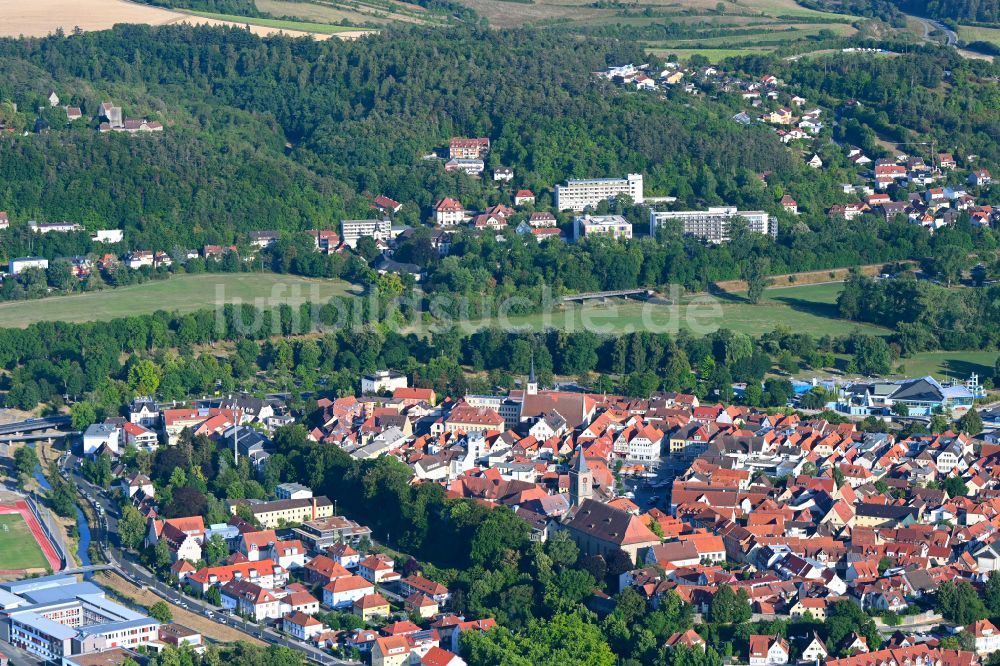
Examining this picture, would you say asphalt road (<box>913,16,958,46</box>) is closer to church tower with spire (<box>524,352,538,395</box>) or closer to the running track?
church tower with spire (<box>524,352,538,395</box>)

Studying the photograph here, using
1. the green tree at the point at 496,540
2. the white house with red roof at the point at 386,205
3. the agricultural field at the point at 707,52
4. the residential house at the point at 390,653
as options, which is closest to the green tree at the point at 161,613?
the residential house at the point at 390,653

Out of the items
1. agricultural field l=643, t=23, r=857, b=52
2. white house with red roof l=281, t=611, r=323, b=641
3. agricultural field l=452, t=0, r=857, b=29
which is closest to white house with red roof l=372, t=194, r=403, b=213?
agricultural field l=643, t=23, r=857, b=52

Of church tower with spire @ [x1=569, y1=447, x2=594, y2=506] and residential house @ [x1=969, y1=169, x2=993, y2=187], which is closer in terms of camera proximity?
church tower with spire @ [x1=569, y1=447, x2=594, y2=506]

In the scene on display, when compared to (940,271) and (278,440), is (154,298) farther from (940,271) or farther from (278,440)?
(940,271)

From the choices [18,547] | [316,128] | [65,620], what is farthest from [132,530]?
[316,128]

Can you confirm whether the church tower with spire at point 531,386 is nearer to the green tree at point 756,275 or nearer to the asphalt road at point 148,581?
the asphalt road at point 148,581

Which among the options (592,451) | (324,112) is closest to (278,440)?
(592,451)
